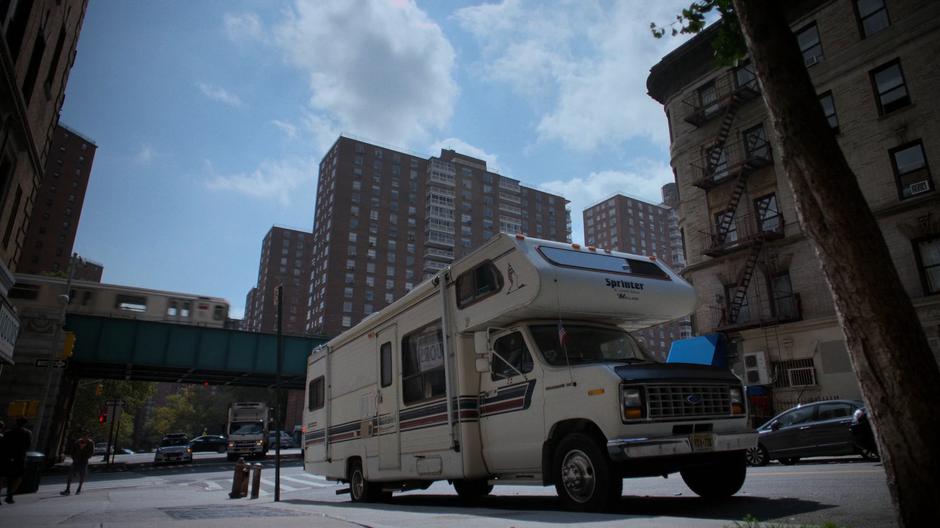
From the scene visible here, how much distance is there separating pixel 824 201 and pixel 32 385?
Result: 122 feet

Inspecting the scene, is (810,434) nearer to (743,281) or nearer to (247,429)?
(743,281)

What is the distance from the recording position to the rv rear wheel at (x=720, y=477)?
7242 millimetres

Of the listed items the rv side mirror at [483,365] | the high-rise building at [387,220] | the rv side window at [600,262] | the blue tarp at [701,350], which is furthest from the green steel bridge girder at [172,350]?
the high-rise building at [387,220]

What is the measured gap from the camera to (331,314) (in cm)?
9281

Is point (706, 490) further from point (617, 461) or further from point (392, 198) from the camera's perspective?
point (392, 198)

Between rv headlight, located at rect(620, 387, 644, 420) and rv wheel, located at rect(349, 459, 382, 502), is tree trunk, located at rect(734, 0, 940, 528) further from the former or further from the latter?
rv wheel, located at rect(349, 459, 382, 502)

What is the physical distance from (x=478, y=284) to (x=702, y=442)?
3.48 metres

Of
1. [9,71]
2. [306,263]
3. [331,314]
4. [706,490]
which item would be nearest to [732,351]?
[706,490]

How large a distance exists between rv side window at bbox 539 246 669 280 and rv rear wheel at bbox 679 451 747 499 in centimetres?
267

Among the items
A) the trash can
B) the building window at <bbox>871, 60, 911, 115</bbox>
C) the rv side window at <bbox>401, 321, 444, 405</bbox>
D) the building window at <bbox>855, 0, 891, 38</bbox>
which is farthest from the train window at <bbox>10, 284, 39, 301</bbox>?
the building window at <bbox>855, 0, 891, 38</bbox>

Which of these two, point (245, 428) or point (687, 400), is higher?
point (245, 428)

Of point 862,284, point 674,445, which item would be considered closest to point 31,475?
point 674,445

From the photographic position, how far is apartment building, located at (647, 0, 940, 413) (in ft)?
69.2

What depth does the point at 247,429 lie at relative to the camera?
118 ft
